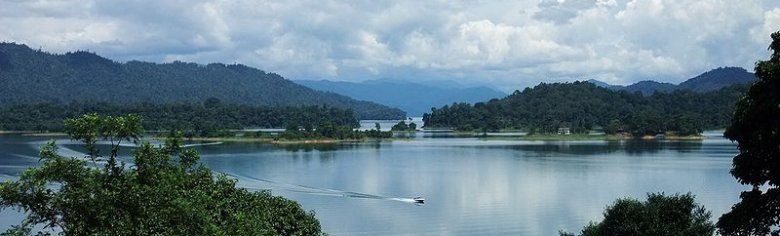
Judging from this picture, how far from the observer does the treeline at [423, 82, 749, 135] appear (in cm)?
13662

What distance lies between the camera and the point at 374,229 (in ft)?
104

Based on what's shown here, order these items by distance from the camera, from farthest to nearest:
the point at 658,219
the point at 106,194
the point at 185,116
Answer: the point at 185,116 < the point at 658,219 < the point at 106,194

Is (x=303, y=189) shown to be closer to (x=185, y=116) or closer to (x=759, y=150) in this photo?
(x=759, y=150)

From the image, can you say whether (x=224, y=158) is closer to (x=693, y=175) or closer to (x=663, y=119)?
(x=693, y=175)

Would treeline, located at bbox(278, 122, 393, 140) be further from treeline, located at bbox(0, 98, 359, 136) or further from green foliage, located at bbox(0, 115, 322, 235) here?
green foliage, located at bbox(0, 115, 322, 235)

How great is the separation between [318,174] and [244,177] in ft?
18.2

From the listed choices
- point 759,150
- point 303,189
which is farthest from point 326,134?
point 759,150

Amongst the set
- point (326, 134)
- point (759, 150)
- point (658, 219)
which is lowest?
point (658, 219)

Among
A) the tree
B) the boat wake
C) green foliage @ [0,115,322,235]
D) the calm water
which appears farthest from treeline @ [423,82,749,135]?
green foliage @ [0,115,322,235]

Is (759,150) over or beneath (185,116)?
beneath

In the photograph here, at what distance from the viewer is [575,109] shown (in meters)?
149

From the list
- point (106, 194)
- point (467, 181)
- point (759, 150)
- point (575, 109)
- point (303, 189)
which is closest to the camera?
point (106, 194)

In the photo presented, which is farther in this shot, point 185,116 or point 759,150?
point 185,116

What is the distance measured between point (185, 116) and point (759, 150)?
130 metres
